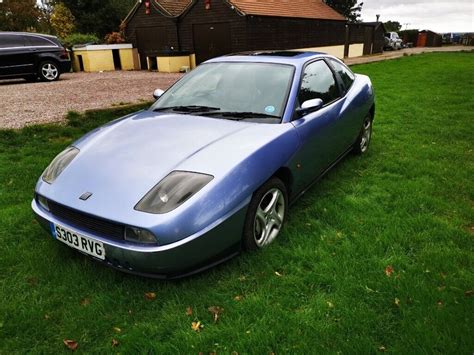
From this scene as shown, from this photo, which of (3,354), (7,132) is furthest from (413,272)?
(7,132)

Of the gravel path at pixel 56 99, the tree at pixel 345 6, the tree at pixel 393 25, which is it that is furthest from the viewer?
the tree at pixel 393 25

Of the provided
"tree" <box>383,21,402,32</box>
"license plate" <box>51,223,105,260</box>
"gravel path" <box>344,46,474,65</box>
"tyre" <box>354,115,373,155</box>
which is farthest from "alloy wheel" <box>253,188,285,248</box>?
"tree" <box>383,21,402,32</box>

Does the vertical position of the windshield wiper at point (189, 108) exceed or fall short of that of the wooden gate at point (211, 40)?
it falls short

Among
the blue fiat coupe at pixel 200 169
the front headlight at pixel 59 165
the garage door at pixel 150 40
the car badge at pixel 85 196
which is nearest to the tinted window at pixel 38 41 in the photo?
the garage door at pixel 150 40

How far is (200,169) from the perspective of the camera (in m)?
2.51

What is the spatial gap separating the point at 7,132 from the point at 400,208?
547 centimetres

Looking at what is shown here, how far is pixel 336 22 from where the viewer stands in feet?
86.4

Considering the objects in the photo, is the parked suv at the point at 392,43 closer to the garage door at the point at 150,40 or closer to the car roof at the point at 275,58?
the garage door at the point at 150,40

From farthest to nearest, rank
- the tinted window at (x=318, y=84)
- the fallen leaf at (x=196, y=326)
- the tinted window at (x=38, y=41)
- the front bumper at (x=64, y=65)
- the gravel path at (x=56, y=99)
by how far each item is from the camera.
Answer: the front bumper at (x=64, y=65) < the tinted window at (x=38, y=41) < the gravel path at (x=56, y=99) < the tinted window at (x=318, y=84) < the fallen leaf at (x=196, y=326)

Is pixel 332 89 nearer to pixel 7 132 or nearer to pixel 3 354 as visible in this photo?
pixel 3 354

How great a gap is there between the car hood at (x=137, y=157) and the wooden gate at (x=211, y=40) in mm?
16470

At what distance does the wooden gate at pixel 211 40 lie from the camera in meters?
18.6

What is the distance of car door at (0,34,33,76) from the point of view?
1139cm

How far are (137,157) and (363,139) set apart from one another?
337 cm
